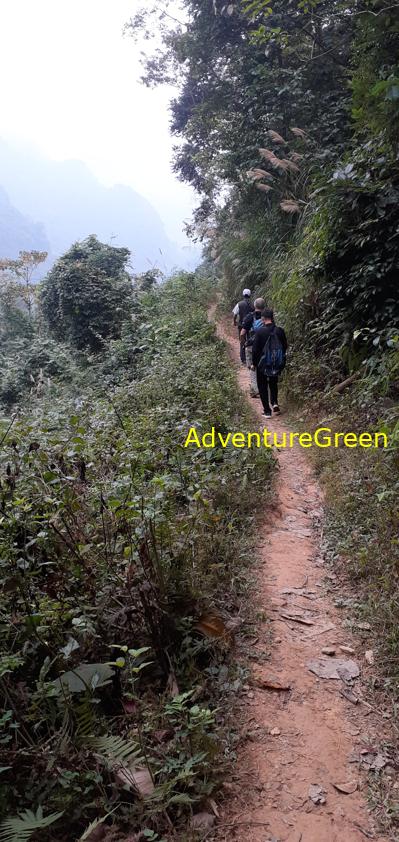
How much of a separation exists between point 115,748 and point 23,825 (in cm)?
42

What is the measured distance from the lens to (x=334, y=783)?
2252mm

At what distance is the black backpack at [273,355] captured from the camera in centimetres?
679

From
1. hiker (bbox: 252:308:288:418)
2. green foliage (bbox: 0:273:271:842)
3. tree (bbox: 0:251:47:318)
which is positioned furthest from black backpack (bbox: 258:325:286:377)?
tree (bbox: 0:251:47:318)

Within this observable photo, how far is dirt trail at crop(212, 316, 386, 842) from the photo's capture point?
6.88ft

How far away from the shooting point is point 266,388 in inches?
290

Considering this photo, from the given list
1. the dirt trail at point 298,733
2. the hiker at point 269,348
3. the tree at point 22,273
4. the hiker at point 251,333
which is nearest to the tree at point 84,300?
the hiker at point 251,333

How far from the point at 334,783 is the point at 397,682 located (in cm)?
69

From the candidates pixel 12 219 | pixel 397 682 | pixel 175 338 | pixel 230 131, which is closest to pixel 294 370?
pixel 175 338

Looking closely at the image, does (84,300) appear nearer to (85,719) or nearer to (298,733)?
(85,719)

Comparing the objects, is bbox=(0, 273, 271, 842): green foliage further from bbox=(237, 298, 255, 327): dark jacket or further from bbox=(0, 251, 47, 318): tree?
bbox=(0, 251, 47, 318): tree

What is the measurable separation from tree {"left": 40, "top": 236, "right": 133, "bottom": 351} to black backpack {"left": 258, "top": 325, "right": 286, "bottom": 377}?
8041mm

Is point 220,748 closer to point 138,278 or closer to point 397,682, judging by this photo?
point 397,682

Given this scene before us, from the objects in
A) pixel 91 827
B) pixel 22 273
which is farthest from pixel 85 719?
pixel 22 273

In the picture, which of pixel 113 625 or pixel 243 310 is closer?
pixel 113 625
